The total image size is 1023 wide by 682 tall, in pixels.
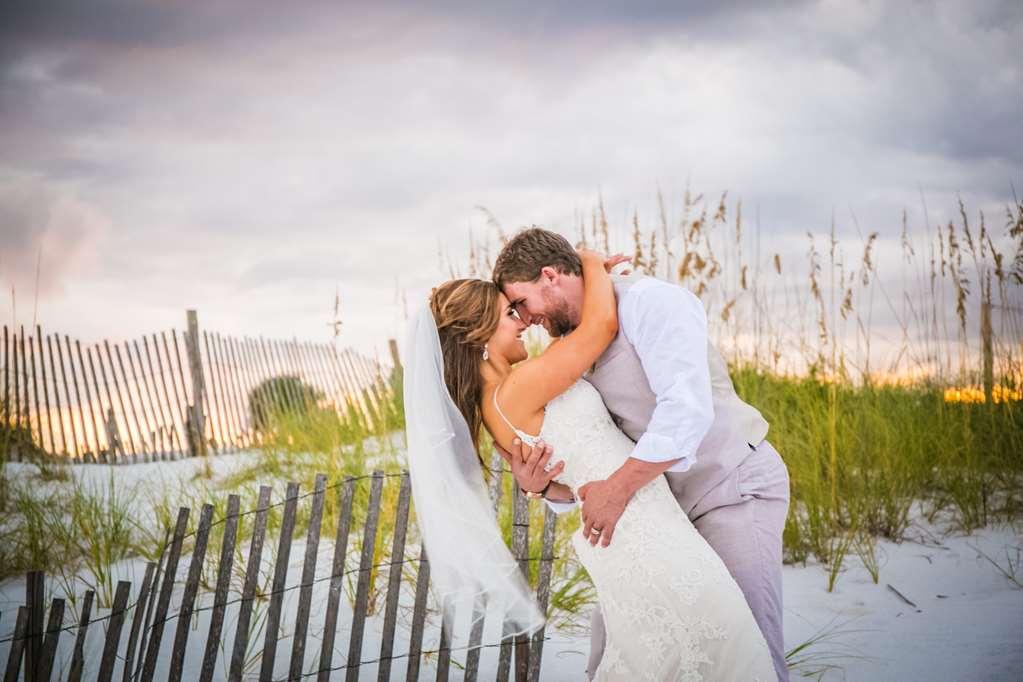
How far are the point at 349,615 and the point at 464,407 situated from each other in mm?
2451

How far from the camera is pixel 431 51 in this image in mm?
8125

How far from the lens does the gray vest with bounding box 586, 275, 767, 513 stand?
2357 mm

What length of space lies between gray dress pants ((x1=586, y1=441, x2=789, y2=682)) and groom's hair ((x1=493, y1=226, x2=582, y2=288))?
0.98m

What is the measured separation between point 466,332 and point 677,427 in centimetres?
96

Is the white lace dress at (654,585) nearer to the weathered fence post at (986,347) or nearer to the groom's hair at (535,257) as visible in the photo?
the groom's hair at (535,257)

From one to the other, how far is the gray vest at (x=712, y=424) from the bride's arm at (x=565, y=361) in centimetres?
10

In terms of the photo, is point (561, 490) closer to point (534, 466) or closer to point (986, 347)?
point (534, 466)

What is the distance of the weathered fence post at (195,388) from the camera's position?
11.4 m

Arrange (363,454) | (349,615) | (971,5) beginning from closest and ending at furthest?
(349,615) < (363,454) < (971,5)

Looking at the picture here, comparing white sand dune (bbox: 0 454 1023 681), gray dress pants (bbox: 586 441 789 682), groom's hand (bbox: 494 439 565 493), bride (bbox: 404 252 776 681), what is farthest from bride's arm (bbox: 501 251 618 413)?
white sand dune (bbox: 0 454 1023 681)

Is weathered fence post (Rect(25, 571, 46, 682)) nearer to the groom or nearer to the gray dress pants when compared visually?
the groom

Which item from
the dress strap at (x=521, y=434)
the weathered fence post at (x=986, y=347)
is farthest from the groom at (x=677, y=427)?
the weathered fence post at (x=986, y=347)

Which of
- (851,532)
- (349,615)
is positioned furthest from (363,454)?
(851,532)

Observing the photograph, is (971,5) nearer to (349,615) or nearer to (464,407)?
(464,407)
